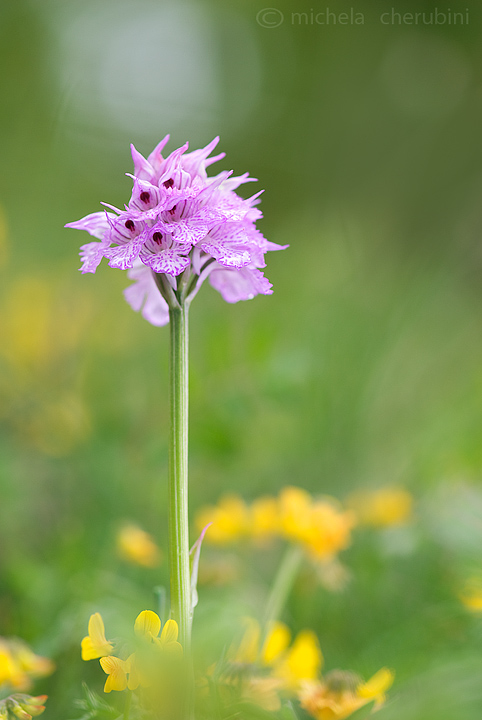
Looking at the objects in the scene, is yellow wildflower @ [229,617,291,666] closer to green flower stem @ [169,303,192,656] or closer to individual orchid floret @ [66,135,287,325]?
green flower stem @ [169,303,192,656]

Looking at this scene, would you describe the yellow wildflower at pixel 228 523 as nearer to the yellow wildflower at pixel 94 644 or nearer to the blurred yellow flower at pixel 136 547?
the blurred yellow flower at pixel 136 547

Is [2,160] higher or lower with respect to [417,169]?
lower

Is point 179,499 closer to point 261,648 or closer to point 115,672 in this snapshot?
point 115,672

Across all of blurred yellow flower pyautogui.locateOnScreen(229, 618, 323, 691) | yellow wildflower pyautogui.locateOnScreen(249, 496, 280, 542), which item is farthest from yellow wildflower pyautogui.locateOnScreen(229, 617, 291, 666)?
yellow wildflower pyautogui.locateOnScreen(249, 496, 280, 542)

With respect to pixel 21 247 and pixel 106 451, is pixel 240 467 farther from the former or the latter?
pixel 21 247

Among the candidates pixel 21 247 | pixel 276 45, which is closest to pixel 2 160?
pixel 21 247
